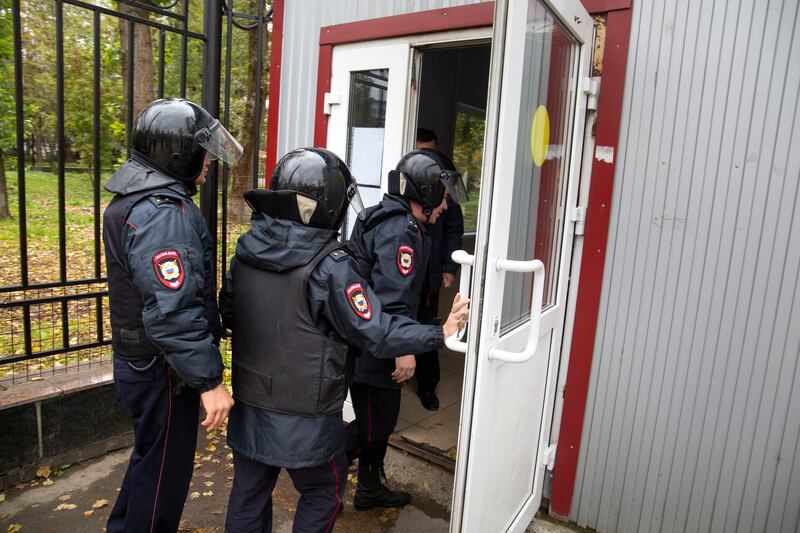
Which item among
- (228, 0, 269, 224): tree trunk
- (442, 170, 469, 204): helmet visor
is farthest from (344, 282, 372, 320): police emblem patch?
(228, 0, 269, 224): tree trunk

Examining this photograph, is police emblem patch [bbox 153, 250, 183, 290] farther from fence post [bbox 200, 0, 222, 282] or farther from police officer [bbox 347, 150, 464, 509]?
fence post [bbox 200, 0, 222, 282]

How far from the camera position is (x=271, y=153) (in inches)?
170

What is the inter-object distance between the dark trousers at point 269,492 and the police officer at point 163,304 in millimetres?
277

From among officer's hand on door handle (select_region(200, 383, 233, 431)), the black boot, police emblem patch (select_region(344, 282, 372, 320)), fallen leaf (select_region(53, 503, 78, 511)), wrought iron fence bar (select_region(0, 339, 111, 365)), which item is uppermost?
police emblem patch (select_region(344, 282, 372, 320))

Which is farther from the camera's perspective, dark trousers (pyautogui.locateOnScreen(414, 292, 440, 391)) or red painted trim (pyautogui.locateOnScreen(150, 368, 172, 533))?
dark trousers (pyautogui.locateOnScreen(414, 292, 440, 391))

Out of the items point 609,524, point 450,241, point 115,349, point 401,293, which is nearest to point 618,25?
point 401,293

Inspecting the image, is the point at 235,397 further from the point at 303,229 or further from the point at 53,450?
the point at 53,450

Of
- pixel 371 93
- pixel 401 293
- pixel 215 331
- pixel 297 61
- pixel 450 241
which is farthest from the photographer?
pixel 450 241

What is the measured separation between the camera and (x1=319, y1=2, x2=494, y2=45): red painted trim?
3062 mm

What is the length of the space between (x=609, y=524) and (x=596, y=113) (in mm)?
2075

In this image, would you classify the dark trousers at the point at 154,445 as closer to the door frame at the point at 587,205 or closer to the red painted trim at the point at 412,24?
the door frame at the point at 587,205

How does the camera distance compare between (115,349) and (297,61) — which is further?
(297,61)

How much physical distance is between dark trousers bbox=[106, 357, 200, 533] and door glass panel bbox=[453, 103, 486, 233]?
15.6 ft

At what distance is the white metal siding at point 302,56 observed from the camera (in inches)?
147
